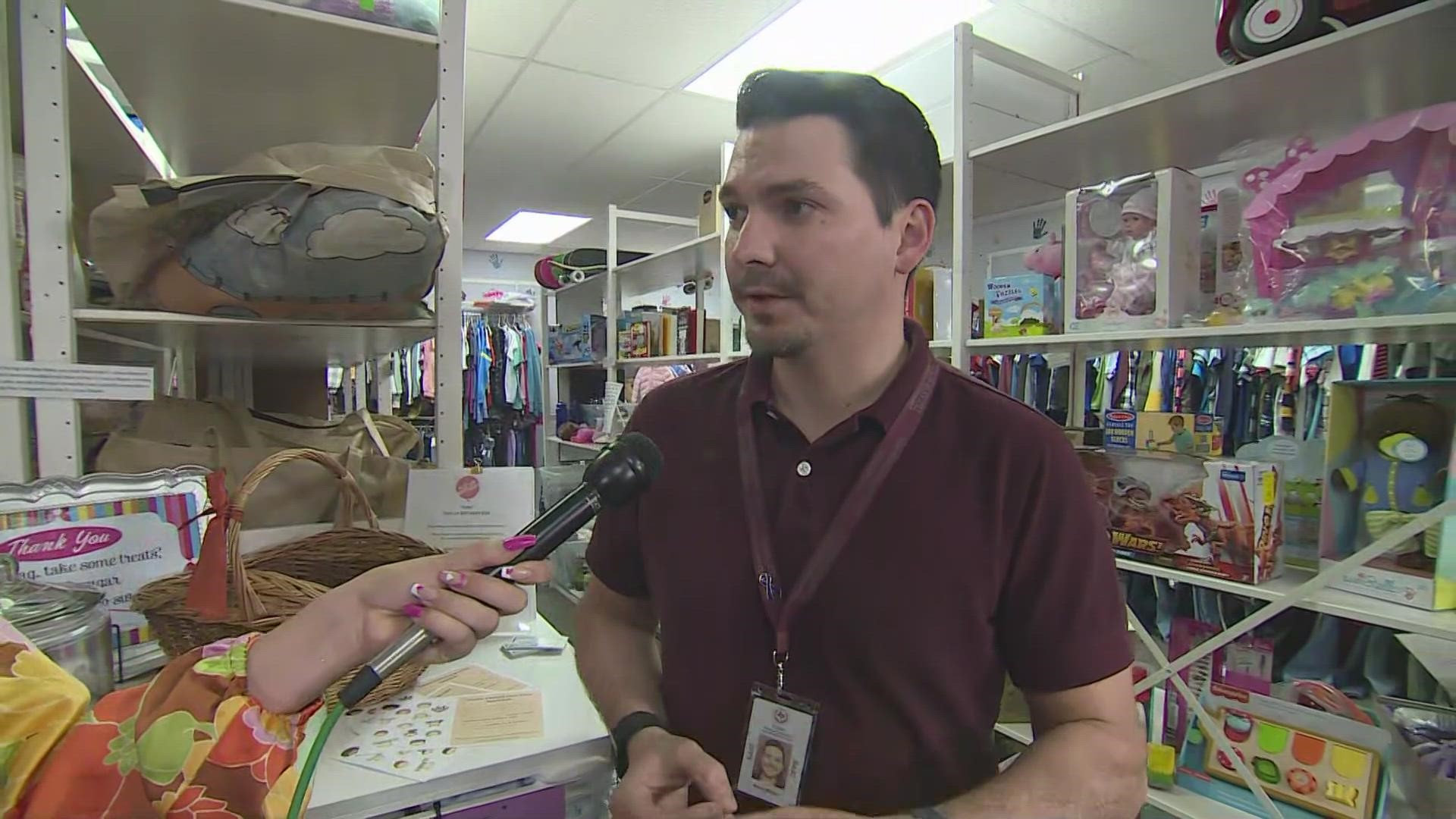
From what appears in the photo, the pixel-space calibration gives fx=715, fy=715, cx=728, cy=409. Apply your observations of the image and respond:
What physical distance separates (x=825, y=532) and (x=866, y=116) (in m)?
0.57

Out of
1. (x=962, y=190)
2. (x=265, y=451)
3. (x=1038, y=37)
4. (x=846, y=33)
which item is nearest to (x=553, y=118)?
(x=846, y=33)

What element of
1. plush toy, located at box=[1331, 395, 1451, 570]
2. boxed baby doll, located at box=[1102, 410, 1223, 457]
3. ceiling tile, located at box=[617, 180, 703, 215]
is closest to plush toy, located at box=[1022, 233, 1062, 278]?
boxed baby doll, located at box=[1102, 410, 1223, 457]

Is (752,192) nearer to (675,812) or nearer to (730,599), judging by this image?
(730,599)

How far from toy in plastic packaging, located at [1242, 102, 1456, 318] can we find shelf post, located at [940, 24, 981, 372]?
2.08 ft

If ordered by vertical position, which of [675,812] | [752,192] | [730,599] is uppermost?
[752,192]

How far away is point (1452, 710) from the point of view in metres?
1.30

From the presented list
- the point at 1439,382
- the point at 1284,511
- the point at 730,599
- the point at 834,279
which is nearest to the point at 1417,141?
the point at 1439,382

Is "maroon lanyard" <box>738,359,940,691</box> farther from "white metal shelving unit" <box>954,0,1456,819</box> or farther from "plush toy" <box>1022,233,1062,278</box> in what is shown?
"plush toy" <box>1022,233,1062,278</box>

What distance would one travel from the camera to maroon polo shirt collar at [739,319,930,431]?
953 mm

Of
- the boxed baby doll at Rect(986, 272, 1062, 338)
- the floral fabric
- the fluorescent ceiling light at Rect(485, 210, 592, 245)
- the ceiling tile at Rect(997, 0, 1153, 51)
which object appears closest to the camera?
the floral fabric

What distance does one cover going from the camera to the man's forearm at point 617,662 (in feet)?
3.23

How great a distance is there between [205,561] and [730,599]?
0.66 m

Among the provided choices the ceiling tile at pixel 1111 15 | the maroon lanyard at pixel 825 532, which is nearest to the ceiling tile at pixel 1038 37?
the ceiling tile at pixel 1111 15

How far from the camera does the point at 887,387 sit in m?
0.99
